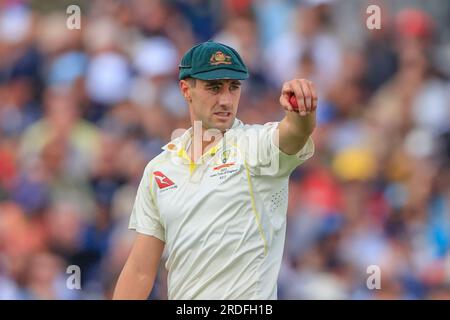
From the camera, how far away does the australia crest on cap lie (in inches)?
180

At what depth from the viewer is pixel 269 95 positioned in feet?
28.2

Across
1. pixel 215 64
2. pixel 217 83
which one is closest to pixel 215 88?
pixel 217 83

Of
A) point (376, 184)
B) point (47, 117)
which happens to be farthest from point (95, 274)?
point (376, 184)

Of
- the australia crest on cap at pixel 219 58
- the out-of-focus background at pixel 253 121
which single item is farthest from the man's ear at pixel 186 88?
the out-of-focus background at pixel 253 121

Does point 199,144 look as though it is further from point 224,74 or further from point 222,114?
point 224,74

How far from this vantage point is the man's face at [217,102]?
464 centimetres

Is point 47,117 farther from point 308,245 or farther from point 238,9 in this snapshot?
point 308,245

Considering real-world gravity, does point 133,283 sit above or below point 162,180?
below

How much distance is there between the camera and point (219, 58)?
4.58 metres

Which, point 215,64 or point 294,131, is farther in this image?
point 215,64

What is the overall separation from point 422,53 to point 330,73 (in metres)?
0.74

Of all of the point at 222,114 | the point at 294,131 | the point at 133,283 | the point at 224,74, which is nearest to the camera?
the point at 294,131

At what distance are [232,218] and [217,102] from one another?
55 centimetres

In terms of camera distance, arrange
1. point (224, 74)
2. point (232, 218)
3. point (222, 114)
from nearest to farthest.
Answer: point (232, 218), point (224, 74), point (222, 114)
